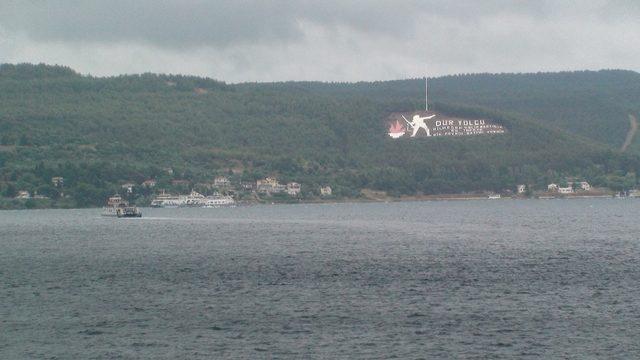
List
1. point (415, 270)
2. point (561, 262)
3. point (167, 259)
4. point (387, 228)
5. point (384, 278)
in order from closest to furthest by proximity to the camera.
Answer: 1. point (384, 278)
2. point (415, 270)
3. point (561, 262)
4. point (167, 259)
5. point (387, 228)

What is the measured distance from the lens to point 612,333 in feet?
186

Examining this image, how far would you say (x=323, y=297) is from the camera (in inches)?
2830

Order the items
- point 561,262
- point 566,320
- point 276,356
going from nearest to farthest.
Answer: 1. point 276,356
2. point 566,320
3. point 561,262

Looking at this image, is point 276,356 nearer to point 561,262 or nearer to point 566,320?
point 566,320

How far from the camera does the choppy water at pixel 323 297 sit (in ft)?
180

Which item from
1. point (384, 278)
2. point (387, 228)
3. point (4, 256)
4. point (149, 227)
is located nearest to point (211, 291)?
point (384, 278)

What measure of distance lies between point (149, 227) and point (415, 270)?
87834 millimetres

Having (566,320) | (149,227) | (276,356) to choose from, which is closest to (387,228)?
(149,227)

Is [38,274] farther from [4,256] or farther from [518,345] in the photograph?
[518,345]

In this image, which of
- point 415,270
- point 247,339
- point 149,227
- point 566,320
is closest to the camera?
point 247,339

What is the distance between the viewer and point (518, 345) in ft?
178

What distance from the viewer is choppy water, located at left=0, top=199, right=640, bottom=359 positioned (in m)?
54.8

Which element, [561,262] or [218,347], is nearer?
[218,347]

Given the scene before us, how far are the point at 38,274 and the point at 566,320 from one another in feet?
158
